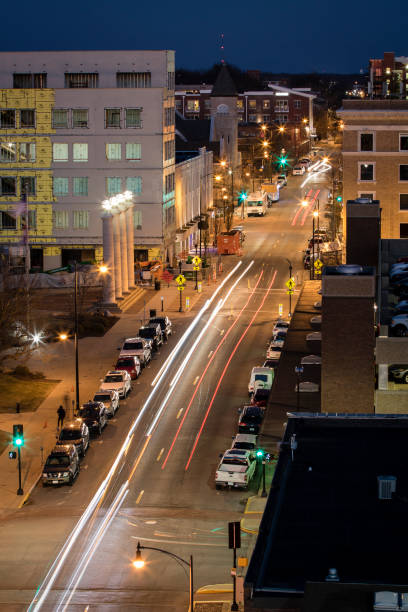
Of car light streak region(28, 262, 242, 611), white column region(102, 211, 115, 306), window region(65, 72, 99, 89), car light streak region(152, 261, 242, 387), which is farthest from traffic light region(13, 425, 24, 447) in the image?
window region(65, 72, 99, 89)

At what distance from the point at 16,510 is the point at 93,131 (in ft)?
184

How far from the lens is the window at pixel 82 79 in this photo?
314 ft

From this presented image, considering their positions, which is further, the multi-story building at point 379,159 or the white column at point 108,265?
the multi-story building at point 379,159

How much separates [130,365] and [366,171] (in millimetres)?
28518

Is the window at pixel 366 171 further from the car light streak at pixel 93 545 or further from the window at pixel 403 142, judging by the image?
the car light streak at pixel 93 545

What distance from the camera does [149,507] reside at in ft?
143

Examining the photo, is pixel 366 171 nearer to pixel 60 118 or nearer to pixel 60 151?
pixel 60 151

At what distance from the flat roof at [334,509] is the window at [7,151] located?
216 feet

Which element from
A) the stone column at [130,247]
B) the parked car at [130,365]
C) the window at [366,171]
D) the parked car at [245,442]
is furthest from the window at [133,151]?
the parked car at [245,442]

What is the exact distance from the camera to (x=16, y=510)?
4350 cm

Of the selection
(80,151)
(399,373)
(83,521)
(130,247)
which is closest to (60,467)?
(83,521)

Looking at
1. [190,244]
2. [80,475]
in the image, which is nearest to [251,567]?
[80,475]

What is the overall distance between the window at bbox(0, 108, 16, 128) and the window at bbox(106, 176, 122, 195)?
8.95 meters

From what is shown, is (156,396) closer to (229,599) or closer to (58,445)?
(58,445)
